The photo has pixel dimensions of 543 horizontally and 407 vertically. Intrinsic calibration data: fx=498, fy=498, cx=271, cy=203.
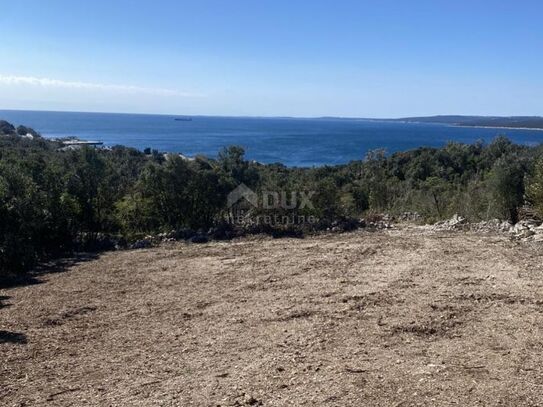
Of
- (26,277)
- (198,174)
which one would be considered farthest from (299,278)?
(198,174)

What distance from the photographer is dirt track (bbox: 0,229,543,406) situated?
4.01 metres

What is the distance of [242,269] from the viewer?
855 cm

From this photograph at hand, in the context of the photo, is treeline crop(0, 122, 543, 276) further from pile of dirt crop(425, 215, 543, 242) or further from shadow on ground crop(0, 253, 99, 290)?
pile of dirt crop(425, 215, 543, 242)

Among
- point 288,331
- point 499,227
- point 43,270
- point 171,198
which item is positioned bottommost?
point 43,270

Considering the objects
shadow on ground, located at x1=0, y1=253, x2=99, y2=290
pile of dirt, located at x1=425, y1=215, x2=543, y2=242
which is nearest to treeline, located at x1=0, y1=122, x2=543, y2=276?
shadow on ground, located at x1=0, y1=253, x2=99, y2=290

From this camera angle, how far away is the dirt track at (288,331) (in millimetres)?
4008

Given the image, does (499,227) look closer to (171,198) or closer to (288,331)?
(288,331)

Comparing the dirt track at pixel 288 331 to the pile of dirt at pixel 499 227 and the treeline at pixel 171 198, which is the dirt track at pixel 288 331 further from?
the treeline at pixel 171 198

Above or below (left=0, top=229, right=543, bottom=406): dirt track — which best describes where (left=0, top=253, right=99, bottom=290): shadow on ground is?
below

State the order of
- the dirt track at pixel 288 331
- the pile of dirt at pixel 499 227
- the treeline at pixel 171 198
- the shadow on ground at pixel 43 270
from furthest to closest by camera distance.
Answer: the treeline at pixel 171 198 < the pile of dirt at pixel 499 227 < the shadow on ground at pixel 43 270 < the dirt track at pixel 288 331

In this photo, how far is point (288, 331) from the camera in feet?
17.7

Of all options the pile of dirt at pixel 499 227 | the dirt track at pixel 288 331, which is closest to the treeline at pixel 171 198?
the pile of dirt at pixel 499 227

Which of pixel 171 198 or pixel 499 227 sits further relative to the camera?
pixel 171 198

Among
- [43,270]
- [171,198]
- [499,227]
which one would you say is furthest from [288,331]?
[171,198]
